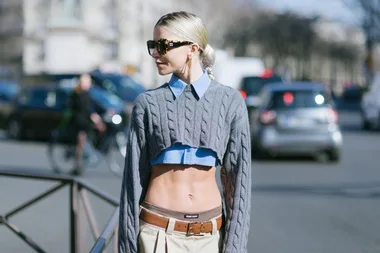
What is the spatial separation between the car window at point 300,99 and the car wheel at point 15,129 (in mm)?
9564

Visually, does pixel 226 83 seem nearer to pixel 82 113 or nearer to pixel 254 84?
pixel 254 84

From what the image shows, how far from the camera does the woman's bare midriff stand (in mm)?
3141

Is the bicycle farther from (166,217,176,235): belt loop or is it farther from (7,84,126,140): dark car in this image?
(166,217,176,235): belt loop

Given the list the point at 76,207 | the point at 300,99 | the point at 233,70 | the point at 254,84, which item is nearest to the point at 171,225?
the point at 76,207

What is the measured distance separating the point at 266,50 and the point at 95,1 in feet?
49.0

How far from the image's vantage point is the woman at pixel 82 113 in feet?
46.0

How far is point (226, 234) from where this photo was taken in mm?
3199

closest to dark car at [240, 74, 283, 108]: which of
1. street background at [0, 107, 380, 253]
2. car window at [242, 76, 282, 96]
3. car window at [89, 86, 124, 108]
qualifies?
car window at [242, 76, 282, 96]

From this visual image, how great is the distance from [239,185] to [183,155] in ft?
0.81

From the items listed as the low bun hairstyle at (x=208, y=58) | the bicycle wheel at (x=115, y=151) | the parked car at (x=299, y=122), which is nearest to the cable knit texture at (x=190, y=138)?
the low bun hairstyle at (x=208, y=58)

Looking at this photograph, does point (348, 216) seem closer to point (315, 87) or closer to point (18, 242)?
point (18, 242)

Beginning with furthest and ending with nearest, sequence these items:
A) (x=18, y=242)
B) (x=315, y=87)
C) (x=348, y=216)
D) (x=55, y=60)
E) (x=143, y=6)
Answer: (x=143, y=6) < (x=55, y=60) < (x=315, y=87) < (x=348, y=216) < (x=18, y=242)

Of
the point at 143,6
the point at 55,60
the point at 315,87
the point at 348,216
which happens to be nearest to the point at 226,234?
the point at 348,216

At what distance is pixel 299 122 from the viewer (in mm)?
16578
